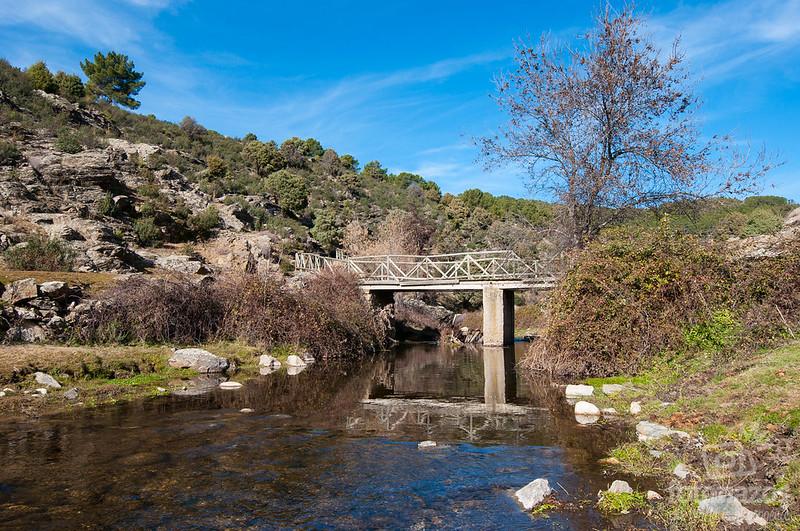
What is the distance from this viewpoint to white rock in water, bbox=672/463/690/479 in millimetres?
5980

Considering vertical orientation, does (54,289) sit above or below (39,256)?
below

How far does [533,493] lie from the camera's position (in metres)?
5.74

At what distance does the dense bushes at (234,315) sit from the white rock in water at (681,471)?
1409cm

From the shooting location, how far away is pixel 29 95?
4088 cm

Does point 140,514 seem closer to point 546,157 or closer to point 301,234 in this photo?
point 546,157

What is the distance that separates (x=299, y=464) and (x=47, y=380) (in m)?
7.44

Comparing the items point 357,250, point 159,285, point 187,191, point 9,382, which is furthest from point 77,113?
point 9,382

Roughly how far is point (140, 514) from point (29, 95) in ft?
150

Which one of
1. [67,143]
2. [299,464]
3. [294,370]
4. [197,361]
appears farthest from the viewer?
[67,143]

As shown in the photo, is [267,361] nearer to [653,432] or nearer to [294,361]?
[294,361]

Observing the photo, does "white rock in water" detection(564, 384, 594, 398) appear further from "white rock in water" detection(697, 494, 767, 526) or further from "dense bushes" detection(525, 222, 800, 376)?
"white rock in water" detection(697, 494, 767, 526)

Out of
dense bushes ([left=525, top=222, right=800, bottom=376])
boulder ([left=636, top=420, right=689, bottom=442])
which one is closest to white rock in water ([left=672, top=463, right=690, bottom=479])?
boulder ([left=636, top=420, right=689, bottom=442])

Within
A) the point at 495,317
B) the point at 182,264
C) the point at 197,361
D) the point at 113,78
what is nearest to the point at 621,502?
the point at 197,361

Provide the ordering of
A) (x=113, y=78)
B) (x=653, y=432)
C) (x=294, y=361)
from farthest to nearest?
(x=113, y=78) → (x=294, y=361) → (x=653, y=432)
